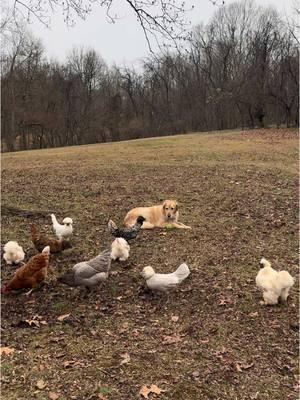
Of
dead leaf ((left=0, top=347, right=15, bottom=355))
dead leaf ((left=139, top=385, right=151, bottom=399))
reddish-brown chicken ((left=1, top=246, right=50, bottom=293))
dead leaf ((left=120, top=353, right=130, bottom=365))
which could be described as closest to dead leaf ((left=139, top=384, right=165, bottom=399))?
dead leaf ((left=139, top=385, right=151, bottom=399))

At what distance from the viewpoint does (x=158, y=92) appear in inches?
1959

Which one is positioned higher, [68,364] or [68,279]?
[68,279]

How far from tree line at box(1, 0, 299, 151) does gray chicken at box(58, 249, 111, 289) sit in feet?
102

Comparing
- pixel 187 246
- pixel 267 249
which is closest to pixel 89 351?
pixel 187 246

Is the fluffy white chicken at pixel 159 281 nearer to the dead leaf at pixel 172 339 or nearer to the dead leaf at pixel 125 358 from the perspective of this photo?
the dead leaf at pixel 172 339

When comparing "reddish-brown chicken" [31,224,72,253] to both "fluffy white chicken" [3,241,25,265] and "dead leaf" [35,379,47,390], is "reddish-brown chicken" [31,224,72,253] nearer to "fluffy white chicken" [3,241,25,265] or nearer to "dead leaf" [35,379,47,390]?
"fluffy white chicken" [3,241,25,265]

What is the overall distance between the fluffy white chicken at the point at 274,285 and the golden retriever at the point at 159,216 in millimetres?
3002

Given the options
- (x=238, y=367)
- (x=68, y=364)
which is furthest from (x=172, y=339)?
(x=68, y=364)

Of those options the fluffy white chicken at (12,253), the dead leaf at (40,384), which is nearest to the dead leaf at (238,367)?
the dead leaf at (40,384)

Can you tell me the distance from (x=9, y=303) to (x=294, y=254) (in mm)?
4136

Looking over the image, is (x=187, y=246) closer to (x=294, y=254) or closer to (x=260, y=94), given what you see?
(x=294, y=254)

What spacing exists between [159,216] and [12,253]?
115 inches

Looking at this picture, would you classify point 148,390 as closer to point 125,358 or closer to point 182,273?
point 125,358

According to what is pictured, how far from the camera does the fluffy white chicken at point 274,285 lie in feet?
16.2
